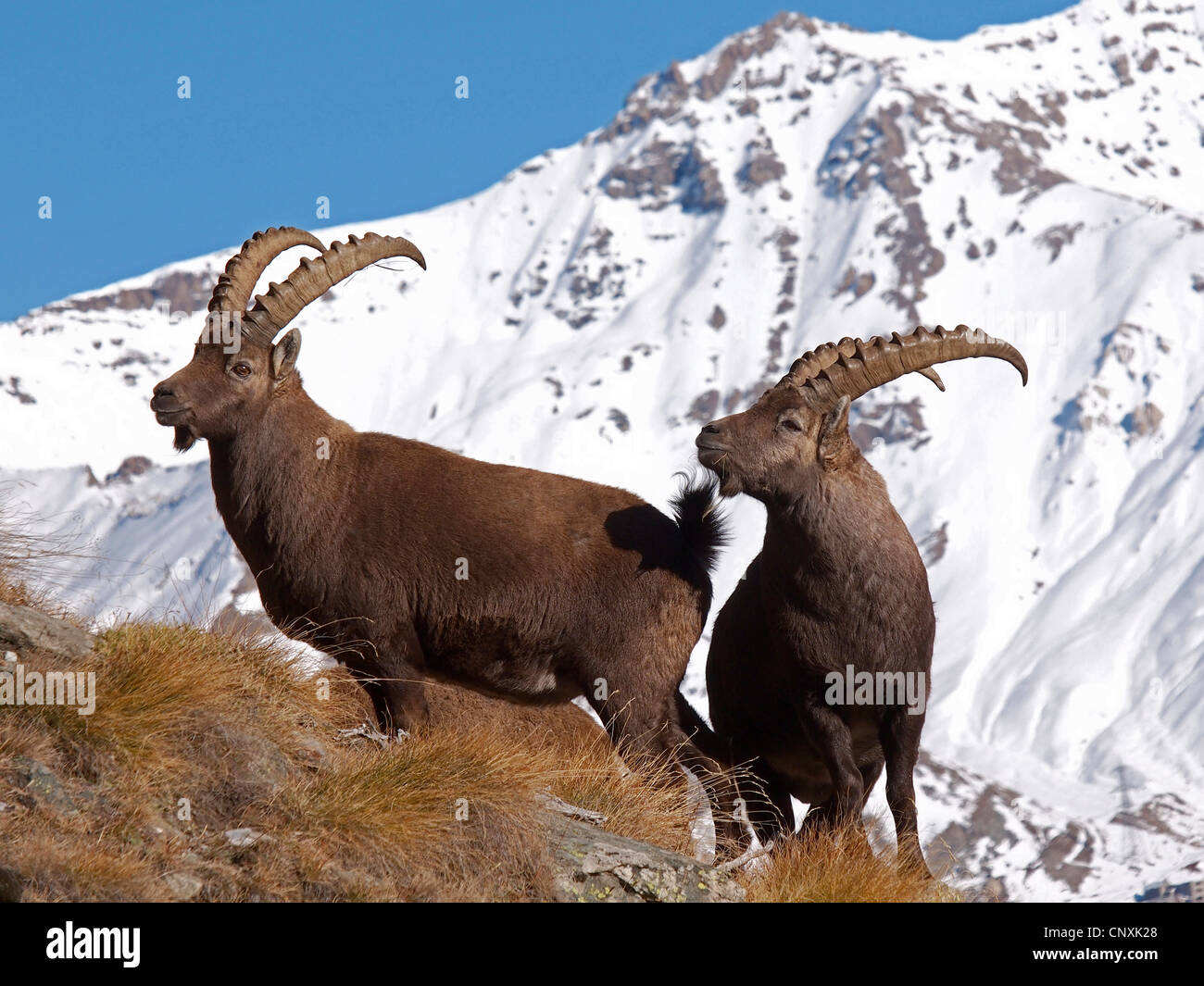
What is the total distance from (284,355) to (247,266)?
0.83 metres

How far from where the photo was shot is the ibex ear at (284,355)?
13109 mm

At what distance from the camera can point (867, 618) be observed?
12438mm

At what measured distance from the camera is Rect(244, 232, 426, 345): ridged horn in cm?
1305

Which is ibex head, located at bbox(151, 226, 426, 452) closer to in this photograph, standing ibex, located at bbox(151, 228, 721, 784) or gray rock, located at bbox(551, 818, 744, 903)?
standing ibex, located at bbox(151, 228, 721, 784)

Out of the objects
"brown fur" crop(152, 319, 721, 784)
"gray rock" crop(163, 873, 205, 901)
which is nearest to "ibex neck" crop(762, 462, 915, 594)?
"brown fur" crop(152, 319, 721, 784)

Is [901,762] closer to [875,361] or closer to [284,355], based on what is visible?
[875,361]

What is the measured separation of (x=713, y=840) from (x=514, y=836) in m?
2.95

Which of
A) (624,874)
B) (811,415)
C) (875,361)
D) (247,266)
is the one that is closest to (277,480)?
(247,266)

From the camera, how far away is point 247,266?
13398 millimetres

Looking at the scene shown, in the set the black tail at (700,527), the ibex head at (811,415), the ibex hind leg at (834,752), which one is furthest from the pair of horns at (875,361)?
the ibex hind leg at (834,752)

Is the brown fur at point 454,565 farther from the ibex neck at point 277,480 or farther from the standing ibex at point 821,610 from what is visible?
the standing ibex at point 821,610

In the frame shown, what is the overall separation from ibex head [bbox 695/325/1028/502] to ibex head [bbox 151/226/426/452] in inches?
113

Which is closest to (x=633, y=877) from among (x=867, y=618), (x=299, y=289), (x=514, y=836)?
(x=514, y=836)

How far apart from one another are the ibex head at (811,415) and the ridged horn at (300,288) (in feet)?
9.54
